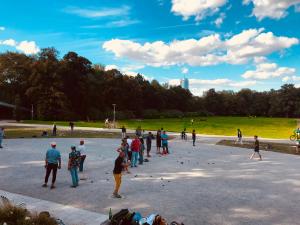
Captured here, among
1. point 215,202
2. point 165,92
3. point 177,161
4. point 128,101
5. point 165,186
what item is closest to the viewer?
point 215,202

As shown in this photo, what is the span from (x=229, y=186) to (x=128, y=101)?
263 ft

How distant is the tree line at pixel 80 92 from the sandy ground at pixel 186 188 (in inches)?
1977

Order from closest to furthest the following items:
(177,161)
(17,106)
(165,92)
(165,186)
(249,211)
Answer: (249,211)
(165,186)
(177,161)
(17,106)
(165,92)

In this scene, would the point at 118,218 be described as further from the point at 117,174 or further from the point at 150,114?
the point at 150,114

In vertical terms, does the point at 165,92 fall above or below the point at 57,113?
above

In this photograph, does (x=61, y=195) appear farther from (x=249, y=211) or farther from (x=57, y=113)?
(x=57, y=113)

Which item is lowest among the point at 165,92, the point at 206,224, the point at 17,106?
the point at 206,224

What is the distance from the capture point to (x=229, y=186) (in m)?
14.1

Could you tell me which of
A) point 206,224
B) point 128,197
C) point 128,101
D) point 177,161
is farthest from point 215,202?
point 128,101

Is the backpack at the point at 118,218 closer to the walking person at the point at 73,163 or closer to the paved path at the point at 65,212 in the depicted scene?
the paved path at the point at 65,212

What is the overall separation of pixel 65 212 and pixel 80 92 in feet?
228

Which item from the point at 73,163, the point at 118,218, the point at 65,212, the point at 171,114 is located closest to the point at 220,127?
the point at 171,114

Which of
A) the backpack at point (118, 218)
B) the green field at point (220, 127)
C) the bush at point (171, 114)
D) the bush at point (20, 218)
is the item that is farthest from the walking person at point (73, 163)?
the bush at point (171, 114)

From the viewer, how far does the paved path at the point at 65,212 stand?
914 cm
